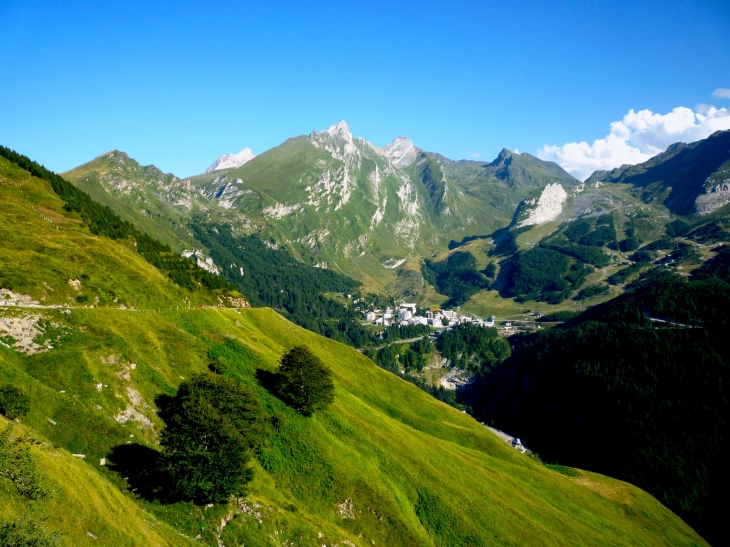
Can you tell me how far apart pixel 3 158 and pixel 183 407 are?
110780 millimetres

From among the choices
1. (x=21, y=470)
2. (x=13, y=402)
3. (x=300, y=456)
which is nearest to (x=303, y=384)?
(x=300, y=456)

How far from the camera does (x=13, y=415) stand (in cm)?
3747

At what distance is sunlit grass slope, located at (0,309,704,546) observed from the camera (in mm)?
43500

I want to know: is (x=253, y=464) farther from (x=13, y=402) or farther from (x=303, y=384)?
(x=13, y=402)

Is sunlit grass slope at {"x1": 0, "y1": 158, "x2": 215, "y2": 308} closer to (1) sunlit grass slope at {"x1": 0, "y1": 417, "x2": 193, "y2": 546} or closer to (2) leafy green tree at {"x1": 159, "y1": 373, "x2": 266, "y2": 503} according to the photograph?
(2) leafy green tree at {"x1": 159, "y1": 373, "x2": 266, "y2": 503}

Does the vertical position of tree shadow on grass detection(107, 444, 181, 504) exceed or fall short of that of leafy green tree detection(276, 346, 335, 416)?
it falls short

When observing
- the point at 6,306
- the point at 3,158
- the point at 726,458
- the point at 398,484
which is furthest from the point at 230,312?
the point at 726,458

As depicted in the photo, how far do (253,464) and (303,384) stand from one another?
1374 cm

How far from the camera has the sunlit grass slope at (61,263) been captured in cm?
6344

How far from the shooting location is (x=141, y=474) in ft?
136

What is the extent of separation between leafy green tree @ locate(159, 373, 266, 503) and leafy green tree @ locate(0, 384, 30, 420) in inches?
470

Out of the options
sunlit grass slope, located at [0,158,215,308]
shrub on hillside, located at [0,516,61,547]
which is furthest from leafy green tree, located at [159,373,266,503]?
sunlit grass slope, located at [0,158,215,308]

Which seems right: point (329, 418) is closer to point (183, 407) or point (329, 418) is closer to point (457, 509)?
point (457, 509)

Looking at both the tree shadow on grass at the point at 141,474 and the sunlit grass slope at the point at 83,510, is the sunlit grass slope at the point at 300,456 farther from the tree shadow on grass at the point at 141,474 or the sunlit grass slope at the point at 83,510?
the tree shadow on grass at the point at 141,474
